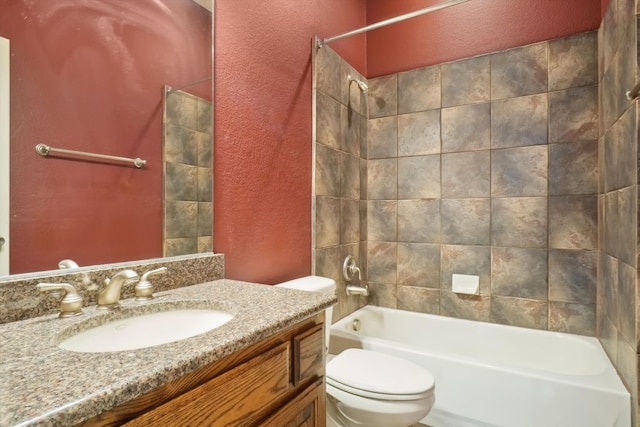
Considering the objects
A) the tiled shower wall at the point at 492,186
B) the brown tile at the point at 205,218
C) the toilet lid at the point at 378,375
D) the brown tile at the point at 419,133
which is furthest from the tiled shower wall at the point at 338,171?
the brown tile at the point at 205,218

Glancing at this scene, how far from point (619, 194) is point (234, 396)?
169 cm

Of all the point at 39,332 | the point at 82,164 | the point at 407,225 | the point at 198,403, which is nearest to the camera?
the point at 198,403

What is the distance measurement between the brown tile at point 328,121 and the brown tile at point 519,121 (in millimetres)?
964

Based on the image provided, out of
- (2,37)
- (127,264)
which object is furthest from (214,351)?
(2,37)

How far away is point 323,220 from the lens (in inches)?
75.2

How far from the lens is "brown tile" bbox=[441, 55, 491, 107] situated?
2.07 m

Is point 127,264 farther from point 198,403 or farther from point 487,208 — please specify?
point 487,208

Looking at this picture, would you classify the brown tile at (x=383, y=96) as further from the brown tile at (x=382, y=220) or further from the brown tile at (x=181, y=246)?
the brown tile at (x=181, y=246)

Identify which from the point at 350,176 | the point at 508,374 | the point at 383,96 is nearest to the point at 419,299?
the point at 508,374

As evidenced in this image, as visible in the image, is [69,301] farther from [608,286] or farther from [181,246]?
[608,286]

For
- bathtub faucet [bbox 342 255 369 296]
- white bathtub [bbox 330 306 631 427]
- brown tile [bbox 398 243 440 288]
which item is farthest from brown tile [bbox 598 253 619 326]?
bathtub faucet [bbox 342 255 369 296]

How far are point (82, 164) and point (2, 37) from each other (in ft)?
1.11

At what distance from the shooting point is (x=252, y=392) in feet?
2.32

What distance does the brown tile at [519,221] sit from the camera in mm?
1938
